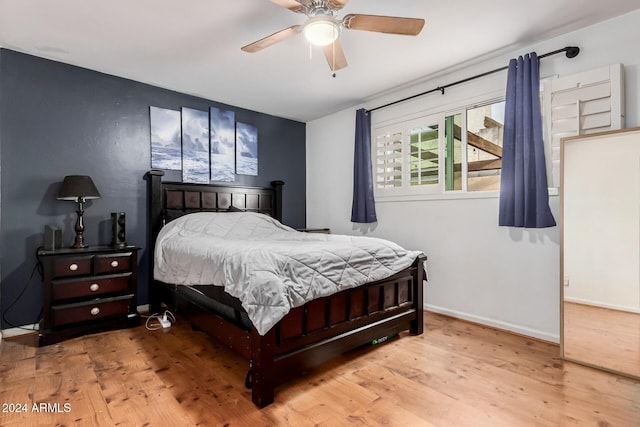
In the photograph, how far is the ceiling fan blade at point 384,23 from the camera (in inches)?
75.9

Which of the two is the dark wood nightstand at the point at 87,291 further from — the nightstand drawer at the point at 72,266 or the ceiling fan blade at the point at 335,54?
the ceiling fan blade at the point at 335,54

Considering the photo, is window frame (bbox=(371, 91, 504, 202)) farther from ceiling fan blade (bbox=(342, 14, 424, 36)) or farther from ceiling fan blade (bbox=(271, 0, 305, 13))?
ceiling fan blade (bbox=(271, 0, 305, 13))

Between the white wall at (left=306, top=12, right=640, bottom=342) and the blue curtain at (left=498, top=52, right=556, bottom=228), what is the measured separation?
0.15 meters

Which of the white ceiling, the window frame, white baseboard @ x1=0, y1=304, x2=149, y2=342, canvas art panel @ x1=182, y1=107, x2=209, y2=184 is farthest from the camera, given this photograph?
canvas art panel @ x1=182, y1=107, x2=209, y2=184

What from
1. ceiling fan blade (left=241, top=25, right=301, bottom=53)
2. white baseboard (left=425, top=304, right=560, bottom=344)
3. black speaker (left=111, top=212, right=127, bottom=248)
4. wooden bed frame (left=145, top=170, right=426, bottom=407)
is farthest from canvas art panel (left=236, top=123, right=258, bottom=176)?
white baseboard (left=425, top=304, right=560, bottom=344)

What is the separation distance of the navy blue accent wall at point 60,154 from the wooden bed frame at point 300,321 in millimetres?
258

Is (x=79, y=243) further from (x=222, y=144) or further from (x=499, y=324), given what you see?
(x=499, y=324)

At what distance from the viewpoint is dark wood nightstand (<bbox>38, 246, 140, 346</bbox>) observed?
264 centimetres

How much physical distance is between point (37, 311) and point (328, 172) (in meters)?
3.57

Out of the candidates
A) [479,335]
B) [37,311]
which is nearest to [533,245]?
[479,335]

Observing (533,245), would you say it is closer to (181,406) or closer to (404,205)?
(404,205)

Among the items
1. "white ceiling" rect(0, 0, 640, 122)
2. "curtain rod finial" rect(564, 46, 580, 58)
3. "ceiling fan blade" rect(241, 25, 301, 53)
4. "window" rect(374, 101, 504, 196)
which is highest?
"white ceiling" rect(0, 0, 640, 122)

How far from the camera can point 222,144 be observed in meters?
4.15

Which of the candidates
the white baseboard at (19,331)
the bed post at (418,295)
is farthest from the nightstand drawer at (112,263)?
the bed post at (418,295)
